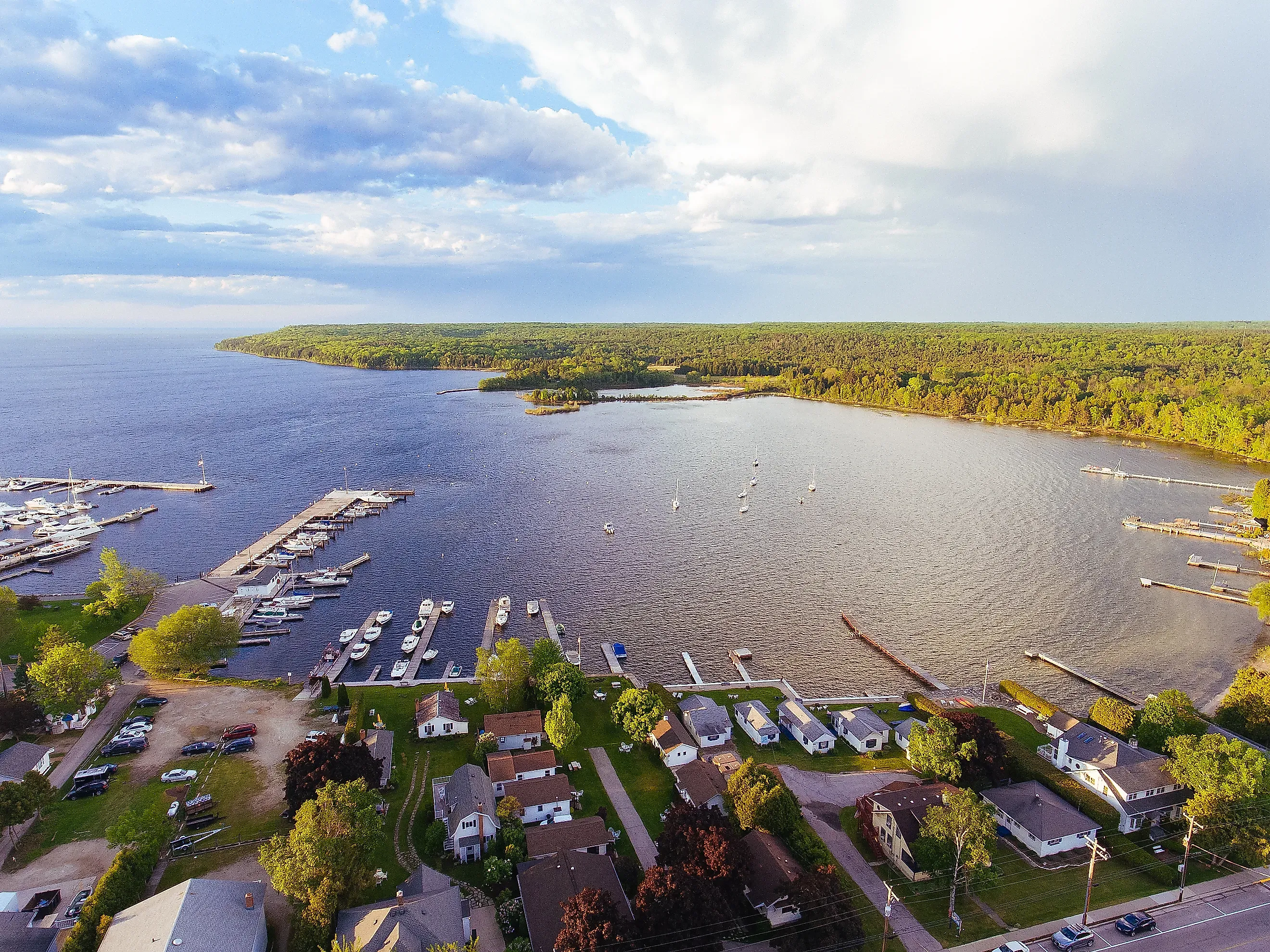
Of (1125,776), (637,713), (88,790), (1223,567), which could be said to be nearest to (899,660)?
(1125,776)

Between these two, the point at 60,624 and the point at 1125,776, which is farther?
the point at 60,624

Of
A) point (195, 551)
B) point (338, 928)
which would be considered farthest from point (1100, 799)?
point (195, 551)

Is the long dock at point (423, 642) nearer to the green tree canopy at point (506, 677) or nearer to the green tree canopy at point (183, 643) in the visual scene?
the green tree canopy at point (506, 677)

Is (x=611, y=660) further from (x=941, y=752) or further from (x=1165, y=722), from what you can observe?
(x=1165, y=722)

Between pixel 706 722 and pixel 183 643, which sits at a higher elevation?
pixel 183 643

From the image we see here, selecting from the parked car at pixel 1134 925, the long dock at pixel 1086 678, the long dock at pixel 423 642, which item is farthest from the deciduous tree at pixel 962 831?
the long dock at pixel 423 642

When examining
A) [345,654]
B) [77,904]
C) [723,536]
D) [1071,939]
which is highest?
[1071,939]

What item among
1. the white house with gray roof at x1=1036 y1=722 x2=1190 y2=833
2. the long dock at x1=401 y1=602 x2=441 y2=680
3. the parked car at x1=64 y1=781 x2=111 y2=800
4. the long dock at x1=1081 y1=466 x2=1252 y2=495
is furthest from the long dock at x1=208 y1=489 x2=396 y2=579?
the long dock at x1=1081 y1=466 x2=1252 y2=495
